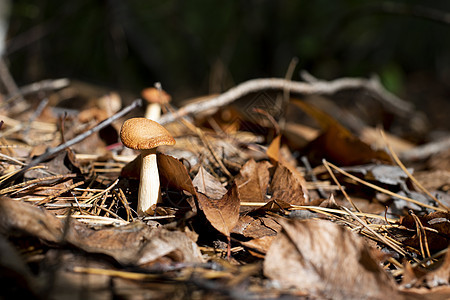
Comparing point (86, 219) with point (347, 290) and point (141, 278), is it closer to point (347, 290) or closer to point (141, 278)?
point (141, 278)

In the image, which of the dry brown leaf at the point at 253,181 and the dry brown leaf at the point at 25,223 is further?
the dry brown leaf at the point at 253,181

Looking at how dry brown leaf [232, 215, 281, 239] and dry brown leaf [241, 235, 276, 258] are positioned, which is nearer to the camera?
dry brown leaf [241, 235, 276, 258]

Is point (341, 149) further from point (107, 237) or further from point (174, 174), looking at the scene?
point (107, 237)

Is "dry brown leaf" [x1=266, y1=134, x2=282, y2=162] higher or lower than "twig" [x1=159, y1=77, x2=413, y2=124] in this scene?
lower

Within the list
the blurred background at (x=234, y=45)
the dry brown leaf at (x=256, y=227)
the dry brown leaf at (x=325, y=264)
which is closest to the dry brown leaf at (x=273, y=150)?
the dry brown leaf at (x=256, y=227)

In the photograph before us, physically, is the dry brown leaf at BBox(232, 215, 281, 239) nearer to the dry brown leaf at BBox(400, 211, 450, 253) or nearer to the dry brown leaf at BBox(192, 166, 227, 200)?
the dry brown leaf at BBox(192, 166, 227, 200)

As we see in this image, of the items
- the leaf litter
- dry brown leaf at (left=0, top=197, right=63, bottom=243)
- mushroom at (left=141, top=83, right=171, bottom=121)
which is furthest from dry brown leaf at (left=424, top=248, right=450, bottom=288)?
mushroom at (left=141, top=83, right=171, bottom=121)

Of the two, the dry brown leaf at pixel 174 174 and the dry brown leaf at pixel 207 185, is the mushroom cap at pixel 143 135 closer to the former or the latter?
the dry brown leaf at pixel 174 174
